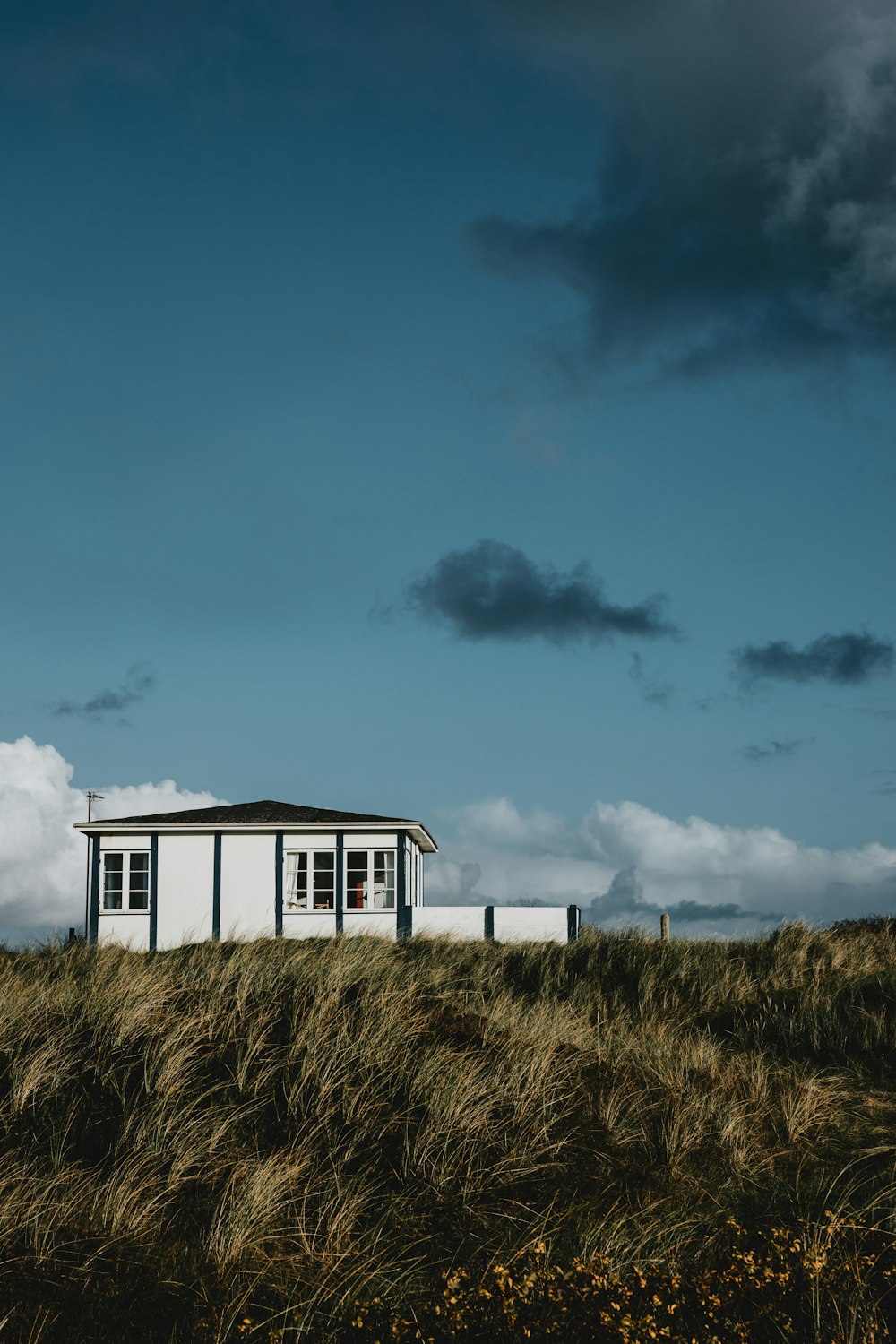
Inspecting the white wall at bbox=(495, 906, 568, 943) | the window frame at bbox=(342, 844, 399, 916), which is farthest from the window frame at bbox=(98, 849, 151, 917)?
the white wall at bbox=(495, 906, 568, 943)

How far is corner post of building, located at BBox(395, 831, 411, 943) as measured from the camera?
88.9 feet

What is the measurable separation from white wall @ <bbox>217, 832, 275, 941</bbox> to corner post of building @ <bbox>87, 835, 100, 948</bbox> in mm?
1649

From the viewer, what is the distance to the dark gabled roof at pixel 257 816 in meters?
Answer: 27.3

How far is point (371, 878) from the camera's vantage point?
2742 centimetres

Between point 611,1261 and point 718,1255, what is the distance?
78 centimetres

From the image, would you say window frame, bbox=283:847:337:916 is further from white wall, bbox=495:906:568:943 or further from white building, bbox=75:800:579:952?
white wall, bbox=495:906:568:943

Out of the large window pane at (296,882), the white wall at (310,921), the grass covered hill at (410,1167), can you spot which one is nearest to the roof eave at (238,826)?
the large window pane at (296,882)

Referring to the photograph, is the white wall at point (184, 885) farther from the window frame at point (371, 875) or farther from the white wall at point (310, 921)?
the window frame at point (371, 875)

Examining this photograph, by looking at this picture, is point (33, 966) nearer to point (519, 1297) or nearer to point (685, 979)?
point (685, 979)

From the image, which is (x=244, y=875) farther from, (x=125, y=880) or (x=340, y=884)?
(x=125, y=880)

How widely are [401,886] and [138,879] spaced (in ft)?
21.8

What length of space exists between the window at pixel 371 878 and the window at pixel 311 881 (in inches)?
16.2

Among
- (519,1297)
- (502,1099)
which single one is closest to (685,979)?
(502,1099)

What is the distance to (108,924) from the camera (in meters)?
27.3
